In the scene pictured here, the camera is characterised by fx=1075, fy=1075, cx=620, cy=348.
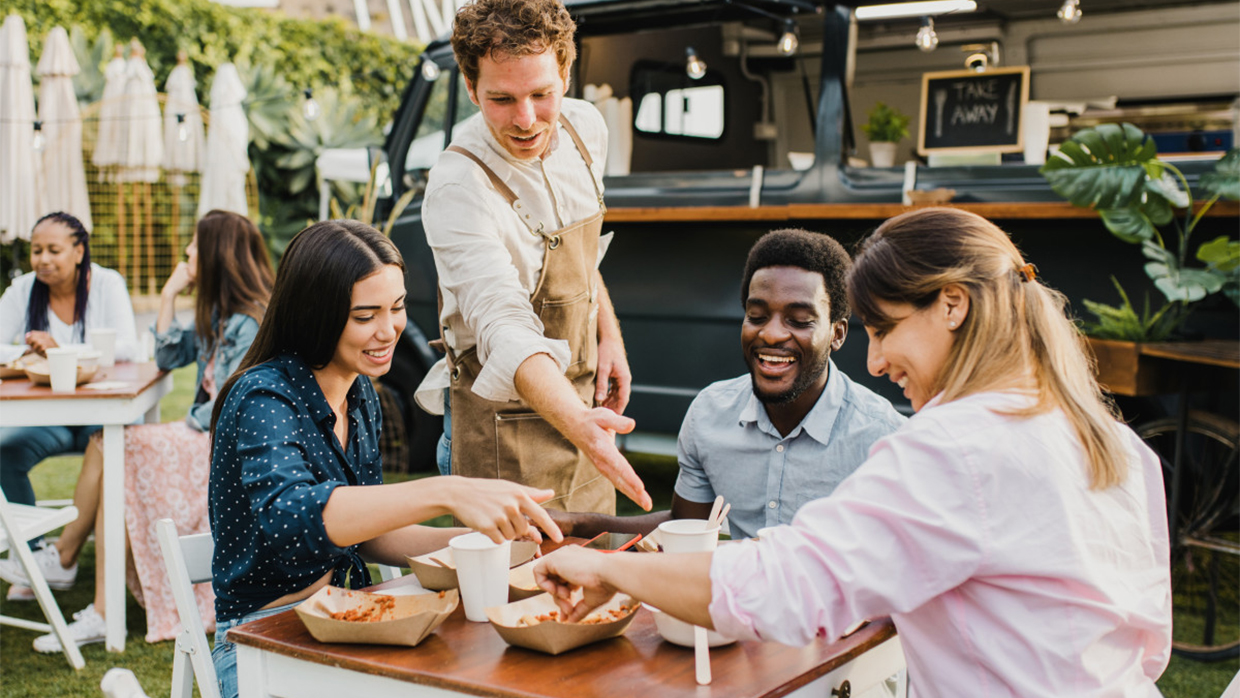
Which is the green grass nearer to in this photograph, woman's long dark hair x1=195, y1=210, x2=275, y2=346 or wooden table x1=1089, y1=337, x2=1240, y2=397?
wooden table x1=1089, y1=337, x2=1240, y2=397

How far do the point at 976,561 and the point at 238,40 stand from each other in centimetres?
1247

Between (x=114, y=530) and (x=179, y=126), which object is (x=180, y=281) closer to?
(x=114, y=530)

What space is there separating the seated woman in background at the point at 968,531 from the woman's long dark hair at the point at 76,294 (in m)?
4.00

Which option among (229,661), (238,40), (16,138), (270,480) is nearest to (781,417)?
(270,480)

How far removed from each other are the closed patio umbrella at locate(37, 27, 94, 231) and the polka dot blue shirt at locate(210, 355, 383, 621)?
707 cm

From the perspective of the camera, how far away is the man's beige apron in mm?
2617

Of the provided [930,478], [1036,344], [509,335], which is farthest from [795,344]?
[930,478]

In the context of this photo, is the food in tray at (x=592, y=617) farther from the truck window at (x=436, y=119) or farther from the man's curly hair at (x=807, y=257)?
the truck window at (x=436, y=119)

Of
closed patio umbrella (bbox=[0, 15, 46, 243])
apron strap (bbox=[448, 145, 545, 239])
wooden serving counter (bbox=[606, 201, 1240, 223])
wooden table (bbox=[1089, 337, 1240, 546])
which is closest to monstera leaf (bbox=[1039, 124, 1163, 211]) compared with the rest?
wooden serving counter (bbox=[606, 201, 1240, 223])

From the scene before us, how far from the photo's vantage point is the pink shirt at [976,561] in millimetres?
1359

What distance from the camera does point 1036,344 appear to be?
153 cm

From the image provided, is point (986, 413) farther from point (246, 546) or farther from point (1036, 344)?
point (246, 546)

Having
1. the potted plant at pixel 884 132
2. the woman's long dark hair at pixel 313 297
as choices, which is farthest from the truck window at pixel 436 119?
the woman's long dark hair at pixel 313 297

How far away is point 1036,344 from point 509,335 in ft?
3.70
